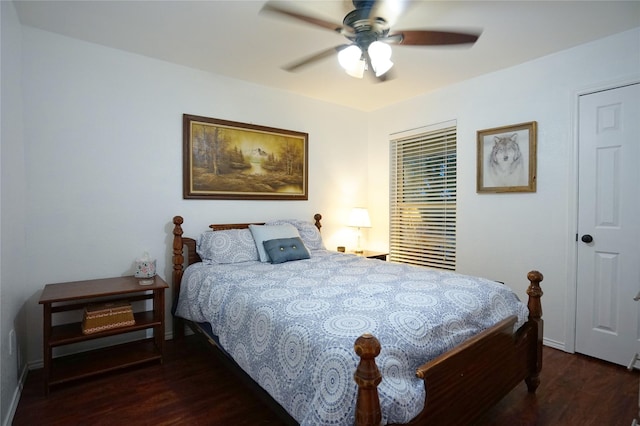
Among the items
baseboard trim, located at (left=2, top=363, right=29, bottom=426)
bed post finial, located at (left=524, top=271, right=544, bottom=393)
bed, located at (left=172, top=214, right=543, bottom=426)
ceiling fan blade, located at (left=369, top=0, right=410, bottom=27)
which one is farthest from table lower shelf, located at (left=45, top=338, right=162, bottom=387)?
ceiling fan blade, located at (left=369, top=0, right=410, bottom=27)

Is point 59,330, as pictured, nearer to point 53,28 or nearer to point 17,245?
point 17,245

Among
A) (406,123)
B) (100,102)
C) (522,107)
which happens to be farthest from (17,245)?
(522,107)

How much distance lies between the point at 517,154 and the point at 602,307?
1.42m

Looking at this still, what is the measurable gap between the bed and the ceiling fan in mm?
1398

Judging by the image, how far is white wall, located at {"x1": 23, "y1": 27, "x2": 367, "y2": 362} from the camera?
2.44m

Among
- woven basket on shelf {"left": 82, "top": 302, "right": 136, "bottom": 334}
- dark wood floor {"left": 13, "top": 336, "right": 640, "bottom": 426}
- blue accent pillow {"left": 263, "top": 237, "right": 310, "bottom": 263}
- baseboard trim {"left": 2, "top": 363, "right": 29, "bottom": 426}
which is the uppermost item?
blue accent pillow {"left": 263, "top": 237, "right": 310, "bottom": 263}

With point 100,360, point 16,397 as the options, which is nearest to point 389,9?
point 100,360

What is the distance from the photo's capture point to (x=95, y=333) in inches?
88.3

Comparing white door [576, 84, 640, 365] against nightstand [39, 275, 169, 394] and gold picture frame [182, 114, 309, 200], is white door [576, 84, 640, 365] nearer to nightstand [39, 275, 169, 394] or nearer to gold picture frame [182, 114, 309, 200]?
gold picture frame [182, 114, 309, 200]

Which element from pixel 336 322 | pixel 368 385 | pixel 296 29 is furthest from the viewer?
pixel 296 29

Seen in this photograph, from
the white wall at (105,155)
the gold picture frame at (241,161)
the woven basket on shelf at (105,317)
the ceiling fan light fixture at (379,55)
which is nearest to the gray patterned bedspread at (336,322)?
the woven basket on shelf at (105,317)

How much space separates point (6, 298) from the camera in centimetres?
184

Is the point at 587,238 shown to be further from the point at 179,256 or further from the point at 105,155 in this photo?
the point at 105,155

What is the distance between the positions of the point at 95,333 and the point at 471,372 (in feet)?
7.66
